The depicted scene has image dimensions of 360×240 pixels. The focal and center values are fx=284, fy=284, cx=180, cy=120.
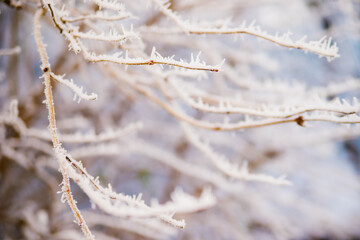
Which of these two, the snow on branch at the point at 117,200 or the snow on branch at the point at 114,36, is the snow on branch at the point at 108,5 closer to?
the snow on branch at the point at 114,36

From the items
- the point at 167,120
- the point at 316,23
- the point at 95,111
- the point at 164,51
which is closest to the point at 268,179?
the point at 95,111

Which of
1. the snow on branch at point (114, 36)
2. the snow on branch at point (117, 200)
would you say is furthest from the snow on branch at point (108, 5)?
the snow on branch at point (117, 200)

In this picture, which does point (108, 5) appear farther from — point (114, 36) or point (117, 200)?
point (117, 200)

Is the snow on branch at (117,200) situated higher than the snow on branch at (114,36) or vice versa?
the snow on branch at (114,36)

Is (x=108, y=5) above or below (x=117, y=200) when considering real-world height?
above

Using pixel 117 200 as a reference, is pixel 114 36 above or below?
above

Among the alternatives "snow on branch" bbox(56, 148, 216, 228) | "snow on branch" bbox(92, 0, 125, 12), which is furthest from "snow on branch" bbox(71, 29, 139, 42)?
"snow on branch" bbox(56, 148, 216, 228)

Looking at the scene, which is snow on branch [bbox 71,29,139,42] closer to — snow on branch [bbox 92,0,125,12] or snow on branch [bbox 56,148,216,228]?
snow on branch [bbox 92,0,125,12]

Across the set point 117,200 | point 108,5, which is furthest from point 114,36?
point 117,200

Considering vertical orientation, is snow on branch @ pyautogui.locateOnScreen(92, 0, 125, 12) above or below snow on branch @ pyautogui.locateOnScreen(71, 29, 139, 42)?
above

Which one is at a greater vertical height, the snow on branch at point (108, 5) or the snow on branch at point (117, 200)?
the snow on branch at point (108, 5)

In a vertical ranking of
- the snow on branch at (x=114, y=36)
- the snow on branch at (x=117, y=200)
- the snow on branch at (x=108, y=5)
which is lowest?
the snow on branch at (x=117, y=200)
